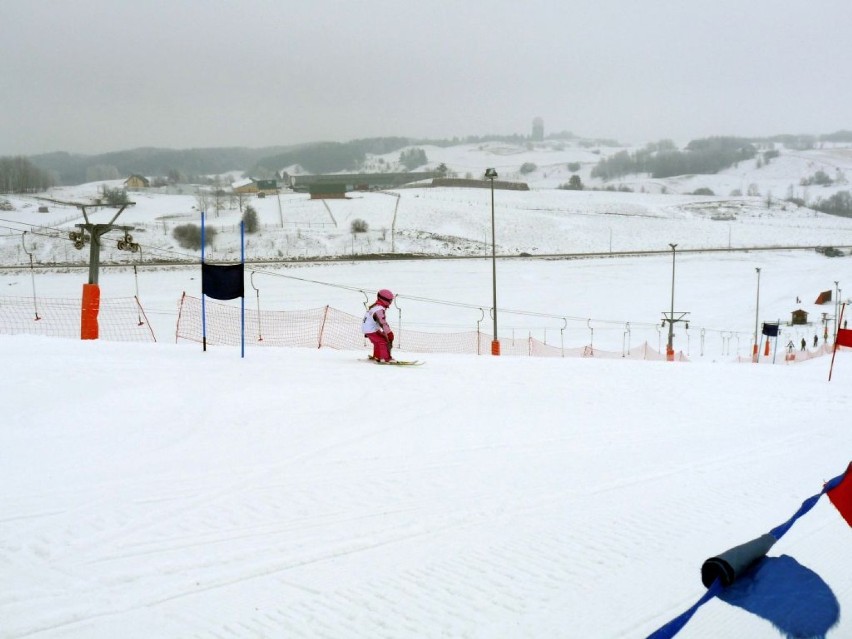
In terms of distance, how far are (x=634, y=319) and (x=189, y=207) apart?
2497 inches

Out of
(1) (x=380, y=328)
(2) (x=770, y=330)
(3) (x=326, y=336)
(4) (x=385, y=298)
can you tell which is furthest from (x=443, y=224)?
(1) (x=380, y=328)

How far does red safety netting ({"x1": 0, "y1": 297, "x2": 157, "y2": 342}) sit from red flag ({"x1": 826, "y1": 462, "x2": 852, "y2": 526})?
20316mm

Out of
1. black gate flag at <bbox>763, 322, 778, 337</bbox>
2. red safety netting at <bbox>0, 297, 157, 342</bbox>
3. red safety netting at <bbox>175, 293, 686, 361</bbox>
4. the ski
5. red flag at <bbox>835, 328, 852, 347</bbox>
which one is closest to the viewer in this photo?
the ski

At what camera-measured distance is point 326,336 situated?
86.7 ft

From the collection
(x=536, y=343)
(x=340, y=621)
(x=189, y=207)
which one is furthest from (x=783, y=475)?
(x=189, y=207)

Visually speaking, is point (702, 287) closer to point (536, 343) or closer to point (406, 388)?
point (536, 343)

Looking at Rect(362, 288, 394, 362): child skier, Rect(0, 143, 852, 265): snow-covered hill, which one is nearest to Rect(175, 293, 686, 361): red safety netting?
Rect(362, 288, 394, 362): child skier

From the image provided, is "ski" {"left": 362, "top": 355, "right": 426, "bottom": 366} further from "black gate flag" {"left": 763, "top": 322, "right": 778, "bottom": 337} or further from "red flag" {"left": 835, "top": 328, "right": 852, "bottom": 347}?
"black gate flag" {"left": 763, "top": 322, "right": 778, "bottom": 337}

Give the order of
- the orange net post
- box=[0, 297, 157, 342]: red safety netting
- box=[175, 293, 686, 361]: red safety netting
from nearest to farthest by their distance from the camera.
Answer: the orange net post
box=[0, 297, 157, 342]: red safety netting
box=[175, 293, 686, 361]: red safety netting

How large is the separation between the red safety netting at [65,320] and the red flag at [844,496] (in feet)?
66.7

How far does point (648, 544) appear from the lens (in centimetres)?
535

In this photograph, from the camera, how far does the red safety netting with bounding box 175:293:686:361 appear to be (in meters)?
25.5

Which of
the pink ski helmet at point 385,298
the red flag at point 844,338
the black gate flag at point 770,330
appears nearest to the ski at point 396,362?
the pink ski helmet at point 385,298

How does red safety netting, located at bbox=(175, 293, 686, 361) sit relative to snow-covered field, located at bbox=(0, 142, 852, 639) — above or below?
below
